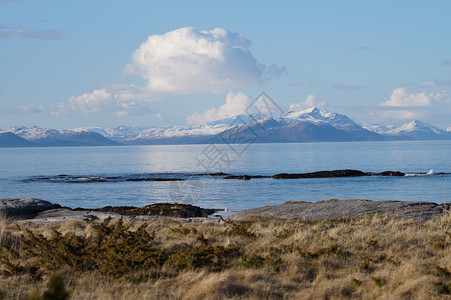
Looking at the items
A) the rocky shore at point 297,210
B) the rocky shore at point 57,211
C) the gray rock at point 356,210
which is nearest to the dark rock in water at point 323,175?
the rocky shore at point 57,211

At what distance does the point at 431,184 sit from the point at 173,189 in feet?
73.3

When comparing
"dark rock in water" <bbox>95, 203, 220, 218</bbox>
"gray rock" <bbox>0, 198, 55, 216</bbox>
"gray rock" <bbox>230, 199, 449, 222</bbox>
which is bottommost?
"dark rock in water" <bbox>95, 203, 220, 218</bbox>

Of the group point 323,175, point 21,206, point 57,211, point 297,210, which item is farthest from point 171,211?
point 323,175

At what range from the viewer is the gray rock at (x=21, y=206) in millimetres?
22141

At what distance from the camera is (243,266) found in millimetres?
8766

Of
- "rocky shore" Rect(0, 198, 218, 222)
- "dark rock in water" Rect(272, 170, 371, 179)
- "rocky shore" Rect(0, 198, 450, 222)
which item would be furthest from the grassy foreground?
"dark rock in water" Rect(272, 170, 371, 179)

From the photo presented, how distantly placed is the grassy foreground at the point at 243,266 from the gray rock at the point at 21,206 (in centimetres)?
1090

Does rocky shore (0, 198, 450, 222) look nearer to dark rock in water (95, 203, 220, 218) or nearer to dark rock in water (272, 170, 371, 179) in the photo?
dark rock in water (95, 203, 220, 218)

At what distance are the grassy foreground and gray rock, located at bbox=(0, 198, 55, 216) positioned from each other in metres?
10.9

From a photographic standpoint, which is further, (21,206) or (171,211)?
(171,211)

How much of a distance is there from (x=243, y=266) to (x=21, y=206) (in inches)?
685

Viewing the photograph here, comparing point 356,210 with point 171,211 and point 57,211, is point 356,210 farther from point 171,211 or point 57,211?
point 57,211

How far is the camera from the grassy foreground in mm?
7215

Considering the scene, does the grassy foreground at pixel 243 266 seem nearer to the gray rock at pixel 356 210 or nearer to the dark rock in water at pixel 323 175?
the gray rock at pixel 356 210
